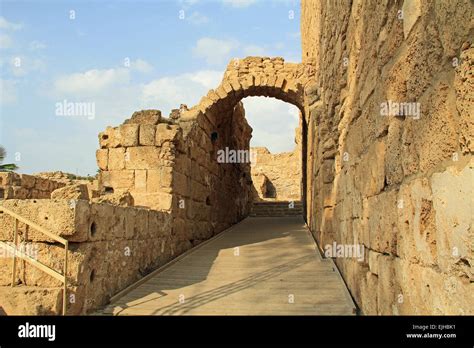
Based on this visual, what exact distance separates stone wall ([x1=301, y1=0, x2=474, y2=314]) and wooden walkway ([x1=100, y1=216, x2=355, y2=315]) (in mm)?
617

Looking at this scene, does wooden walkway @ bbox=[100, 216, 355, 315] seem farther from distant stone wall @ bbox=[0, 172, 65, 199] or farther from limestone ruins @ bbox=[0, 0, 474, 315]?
distant stone wall @ bbox=[0, 172, 65, 199]

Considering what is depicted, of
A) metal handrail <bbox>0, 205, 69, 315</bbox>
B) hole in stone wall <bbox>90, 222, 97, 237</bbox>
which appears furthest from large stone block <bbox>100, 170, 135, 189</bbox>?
metal handrail <bbox>0, 205, 69, 315</bbox>

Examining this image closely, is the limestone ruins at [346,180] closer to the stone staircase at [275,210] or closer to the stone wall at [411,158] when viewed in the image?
the stone wall at [411,158]

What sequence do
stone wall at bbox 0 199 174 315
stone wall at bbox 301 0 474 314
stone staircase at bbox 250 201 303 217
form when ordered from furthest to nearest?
stone staircase at bbox 250 201 303 217, stone wall at bbox 0 199 174 315, stone wall at bbox 301 0 474 314

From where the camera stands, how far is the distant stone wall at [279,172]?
23692mm

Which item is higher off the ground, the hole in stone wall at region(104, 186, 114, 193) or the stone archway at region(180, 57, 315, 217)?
the stone archway at region(180, 57, 315, 217)

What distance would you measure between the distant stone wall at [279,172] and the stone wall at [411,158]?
18805 mm

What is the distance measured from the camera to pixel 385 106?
281 centimetres

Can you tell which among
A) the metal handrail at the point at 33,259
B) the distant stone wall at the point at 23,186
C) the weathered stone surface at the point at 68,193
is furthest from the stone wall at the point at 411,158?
the distant stone wall at the point at 23,186

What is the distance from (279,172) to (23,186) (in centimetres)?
1616

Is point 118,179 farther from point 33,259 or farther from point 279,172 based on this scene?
point 279,172

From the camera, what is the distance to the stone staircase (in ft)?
53.1

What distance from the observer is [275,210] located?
1659 centimetres

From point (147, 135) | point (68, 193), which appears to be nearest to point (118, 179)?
point (147, 135)
